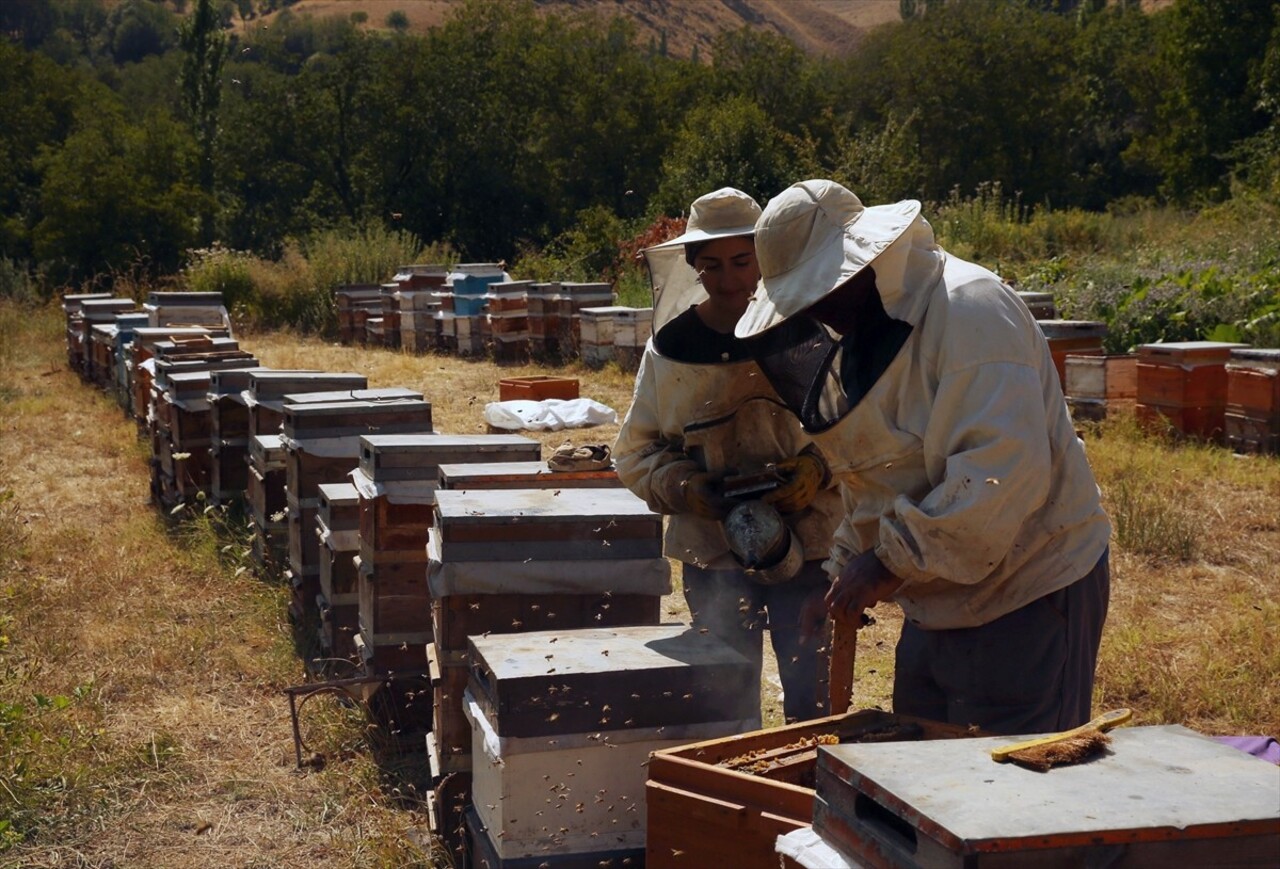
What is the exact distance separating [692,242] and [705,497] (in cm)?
64

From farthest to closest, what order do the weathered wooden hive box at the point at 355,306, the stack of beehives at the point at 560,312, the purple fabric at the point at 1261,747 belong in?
1. the weathered wooden hive box at the point at 355,306
2. the stack of beehives at the point at 560,312
3. the purple fabric at the point at 1261,747

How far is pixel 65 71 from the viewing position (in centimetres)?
3422

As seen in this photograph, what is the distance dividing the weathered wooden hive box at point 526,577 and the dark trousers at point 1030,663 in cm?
99

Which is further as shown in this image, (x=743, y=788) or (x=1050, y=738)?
(x=743, y=788)

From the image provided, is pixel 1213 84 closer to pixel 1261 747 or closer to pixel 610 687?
pixel 1261 747

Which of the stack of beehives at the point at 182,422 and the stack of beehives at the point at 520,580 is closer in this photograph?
the stack of beehives at the point at 520,580

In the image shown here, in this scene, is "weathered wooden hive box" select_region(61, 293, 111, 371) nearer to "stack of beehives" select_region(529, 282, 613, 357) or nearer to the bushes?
the bushes

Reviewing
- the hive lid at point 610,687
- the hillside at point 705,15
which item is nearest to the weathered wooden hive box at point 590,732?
the hive lid at point 610,687

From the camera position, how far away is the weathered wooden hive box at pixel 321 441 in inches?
210

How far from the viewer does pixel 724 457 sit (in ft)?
11.2

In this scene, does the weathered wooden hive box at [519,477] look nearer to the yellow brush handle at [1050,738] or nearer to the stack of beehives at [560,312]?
the yellow brush handle at [1050,738]

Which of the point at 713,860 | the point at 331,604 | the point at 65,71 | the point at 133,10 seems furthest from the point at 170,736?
the point at 133,10

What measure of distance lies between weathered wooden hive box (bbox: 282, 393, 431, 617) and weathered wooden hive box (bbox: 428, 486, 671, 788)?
196 centimetres

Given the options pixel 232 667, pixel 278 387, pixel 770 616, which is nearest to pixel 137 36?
pixel 278 387
